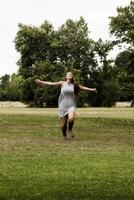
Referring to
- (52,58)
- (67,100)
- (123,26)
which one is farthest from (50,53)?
(67,100)

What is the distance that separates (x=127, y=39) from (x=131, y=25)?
1.04 metres

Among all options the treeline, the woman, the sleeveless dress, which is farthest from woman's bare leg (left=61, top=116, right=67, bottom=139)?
the treeline

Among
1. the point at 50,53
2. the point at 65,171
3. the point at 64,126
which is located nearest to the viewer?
the point at 65,171

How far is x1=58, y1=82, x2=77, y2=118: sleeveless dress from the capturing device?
66.4 ft

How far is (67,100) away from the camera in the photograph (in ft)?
66.7

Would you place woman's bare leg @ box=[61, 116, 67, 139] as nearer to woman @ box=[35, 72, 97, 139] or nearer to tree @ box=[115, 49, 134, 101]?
woman @ box=[35, 72, 97, 139]

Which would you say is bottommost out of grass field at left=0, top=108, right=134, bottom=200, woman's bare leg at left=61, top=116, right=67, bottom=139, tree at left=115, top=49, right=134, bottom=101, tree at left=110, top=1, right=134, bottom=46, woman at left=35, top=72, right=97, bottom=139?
grass field at left=0, top=108, right=134, bottom=200

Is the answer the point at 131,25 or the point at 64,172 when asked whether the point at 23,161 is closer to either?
the point at 64,172

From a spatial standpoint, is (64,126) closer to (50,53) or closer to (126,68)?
(126,68)

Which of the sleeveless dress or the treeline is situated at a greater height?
the treeline

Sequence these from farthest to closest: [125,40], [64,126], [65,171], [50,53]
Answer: [50,53]
[125,40]
[64,126]
[65,171]

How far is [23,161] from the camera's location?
1294 cm

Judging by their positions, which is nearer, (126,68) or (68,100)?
(68,100)

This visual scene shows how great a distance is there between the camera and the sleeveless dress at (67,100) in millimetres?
20234
